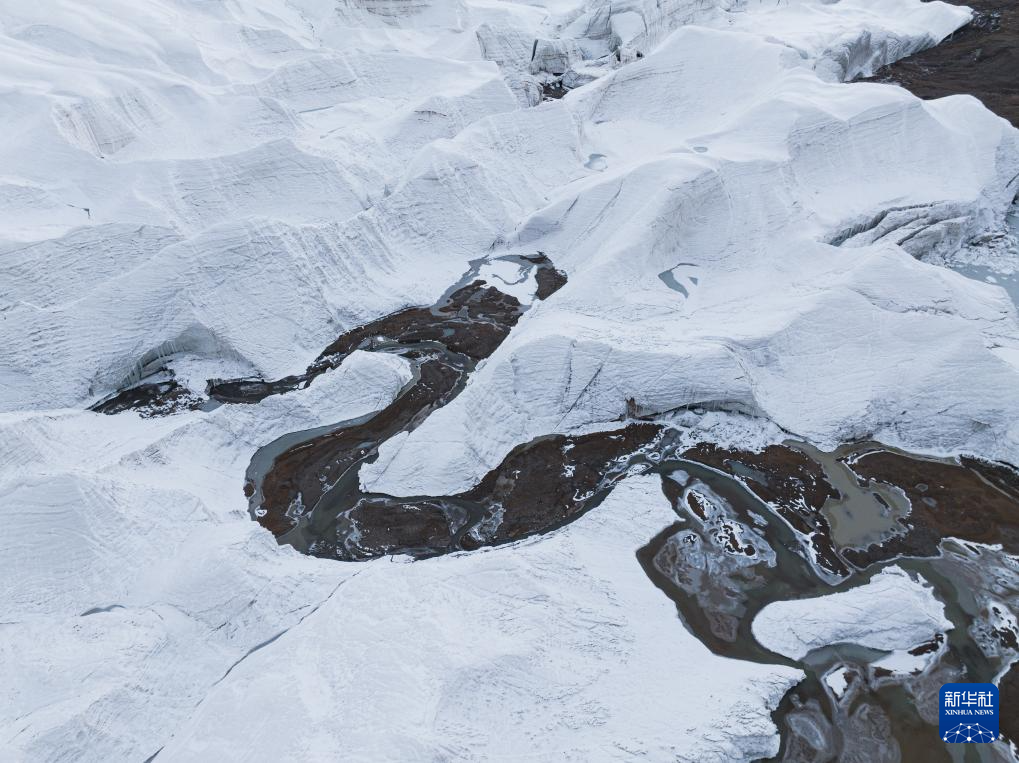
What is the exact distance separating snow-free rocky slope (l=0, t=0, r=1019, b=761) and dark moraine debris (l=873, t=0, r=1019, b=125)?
252 centimetres

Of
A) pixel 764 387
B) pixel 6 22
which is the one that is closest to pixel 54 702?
pixel 764 387

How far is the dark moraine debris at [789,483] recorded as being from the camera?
616 cm

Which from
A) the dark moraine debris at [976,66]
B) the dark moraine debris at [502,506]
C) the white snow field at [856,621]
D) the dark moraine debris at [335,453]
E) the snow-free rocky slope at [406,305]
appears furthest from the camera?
the dark moraine debris at [976,66]

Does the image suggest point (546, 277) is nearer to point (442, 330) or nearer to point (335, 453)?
point (442, 330)

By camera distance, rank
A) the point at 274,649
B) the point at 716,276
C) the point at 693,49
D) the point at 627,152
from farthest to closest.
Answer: the point at 693,49
the point at 627,152
the point at 716,276
the point at 274,649

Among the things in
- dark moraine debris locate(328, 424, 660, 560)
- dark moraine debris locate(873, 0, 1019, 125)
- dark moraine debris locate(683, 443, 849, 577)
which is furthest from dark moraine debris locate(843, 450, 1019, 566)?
dark moraine debris locate(873, 0, 1019, 125)

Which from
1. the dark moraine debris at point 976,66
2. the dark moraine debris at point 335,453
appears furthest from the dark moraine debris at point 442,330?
A: the dark moraine debris at point 976,66

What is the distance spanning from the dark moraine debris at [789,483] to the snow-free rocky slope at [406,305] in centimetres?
44

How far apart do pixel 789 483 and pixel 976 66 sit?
1497cm

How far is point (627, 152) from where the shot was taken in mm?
12266

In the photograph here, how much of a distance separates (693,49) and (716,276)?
6508 mm

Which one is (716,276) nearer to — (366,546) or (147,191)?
(366,546)

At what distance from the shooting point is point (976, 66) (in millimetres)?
15922

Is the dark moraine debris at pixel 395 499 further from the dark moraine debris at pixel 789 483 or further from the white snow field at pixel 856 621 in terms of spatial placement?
the white snow field at pixel 856 621
